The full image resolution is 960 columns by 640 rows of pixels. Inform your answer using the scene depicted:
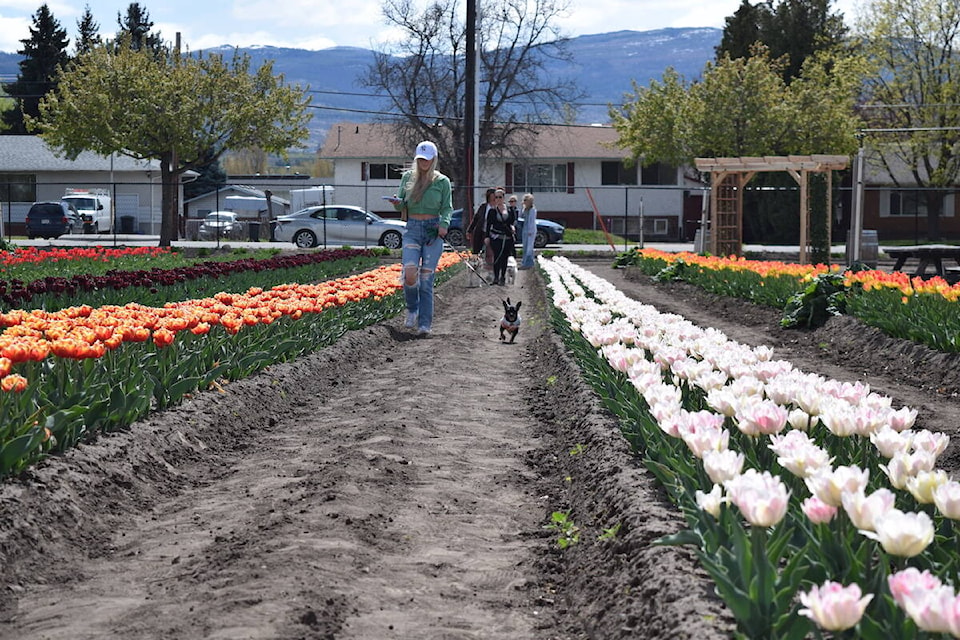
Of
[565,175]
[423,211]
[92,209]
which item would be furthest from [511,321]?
[565,175]

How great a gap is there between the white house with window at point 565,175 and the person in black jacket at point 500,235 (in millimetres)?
35497

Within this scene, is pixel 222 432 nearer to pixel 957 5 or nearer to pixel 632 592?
pixel 632 592

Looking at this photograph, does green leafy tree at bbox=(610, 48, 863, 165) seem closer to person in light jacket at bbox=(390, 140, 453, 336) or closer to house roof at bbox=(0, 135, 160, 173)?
house roof at bbox=(0, 135, 160, 173)

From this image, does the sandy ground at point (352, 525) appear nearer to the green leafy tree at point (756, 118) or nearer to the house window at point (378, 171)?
the green leafy tree at point (756, 118)

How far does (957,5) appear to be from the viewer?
4881cm

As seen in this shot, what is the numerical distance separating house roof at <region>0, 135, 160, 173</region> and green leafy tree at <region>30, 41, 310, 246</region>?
15.4 m

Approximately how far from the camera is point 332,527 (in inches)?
187

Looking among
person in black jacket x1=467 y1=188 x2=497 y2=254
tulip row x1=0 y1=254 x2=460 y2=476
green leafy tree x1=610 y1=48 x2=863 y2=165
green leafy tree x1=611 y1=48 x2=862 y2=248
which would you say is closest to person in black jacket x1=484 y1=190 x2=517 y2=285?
person in black jacket x1=467 y1=188 x2=497 y2=254

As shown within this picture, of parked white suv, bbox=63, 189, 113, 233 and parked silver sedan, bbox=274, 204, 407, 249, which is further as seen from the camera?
parked white suv, bbox=63, 189, 113, 233

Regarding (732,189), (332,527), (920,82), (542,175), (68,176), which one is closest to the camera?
(332,527)

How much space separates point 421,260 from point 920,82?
139 ft

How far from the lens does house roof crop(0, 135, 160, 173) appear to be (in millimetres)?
57750

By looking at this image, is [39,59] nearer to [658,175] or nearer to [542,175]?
[542,175]

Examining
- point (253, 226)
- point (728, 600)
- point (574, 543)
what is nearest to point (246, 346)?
point (574, 543)
